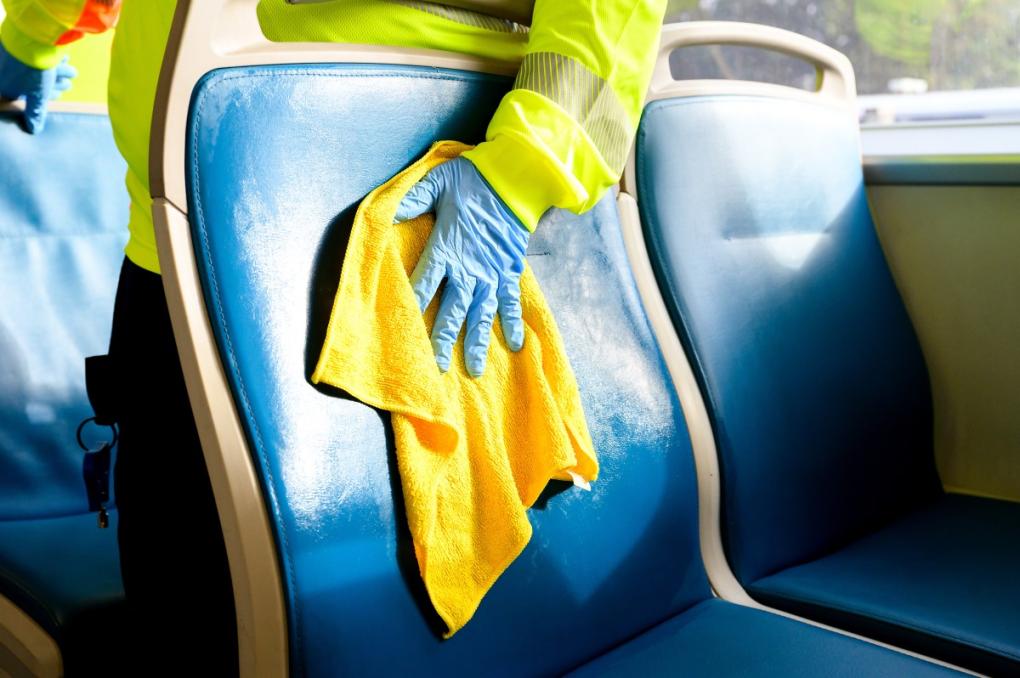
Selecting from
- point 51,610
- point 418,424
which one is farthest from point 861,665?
point 51,610

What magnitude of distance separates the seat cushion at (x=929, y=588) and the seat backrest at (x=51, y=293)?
3.66 feet

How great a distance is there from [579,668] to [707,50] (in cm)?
182

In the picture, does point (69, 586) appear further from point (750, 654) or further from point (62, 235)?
point (750, 654)

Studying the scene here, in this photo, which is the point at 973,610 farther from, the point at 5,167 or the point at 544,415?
the point at 5,167

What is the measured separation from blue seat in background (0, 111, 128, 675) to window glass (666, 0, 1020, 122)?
3.83ft

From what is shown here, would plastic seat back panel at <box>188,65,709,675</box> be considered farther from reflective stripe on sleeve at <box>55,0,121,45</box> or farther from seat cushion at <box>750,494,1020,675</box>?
reflective stripe on sleeve at <box>55,0,121,45</box>

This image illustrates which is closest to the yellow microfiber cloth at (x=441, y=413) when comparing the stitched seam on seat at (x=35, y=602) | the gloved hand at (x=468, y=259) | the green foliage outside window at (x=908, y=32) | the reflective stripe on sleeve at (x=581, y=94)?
the gloved hand at (x=468, y=259)

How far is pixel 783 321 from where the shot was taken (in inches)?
→ 58.1

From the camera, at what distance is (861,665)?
105 centimetres

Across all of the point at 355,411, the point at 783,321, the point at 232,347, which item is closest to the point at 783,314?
the point at 783,321

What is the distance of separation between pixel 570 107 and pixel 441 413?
381 mm

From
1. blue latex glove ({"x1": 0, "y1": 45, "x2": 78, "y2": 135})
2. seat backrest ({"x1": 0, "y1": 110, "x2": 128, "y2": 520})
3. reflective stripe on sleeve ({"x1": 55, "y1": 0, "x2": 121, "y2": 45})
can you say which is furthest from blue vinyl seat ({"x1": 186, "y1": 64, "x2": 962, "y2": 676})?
seat backrest ({"x1": 0, "y1": 110, "x2": 128, "y2": 520})

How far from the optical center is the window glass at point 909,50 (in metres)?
2.09

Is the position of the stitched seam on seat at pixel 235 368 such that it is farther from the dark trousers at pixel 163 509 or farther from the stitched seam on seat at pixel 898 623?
the stitched seam on seat at pixel 898 623
